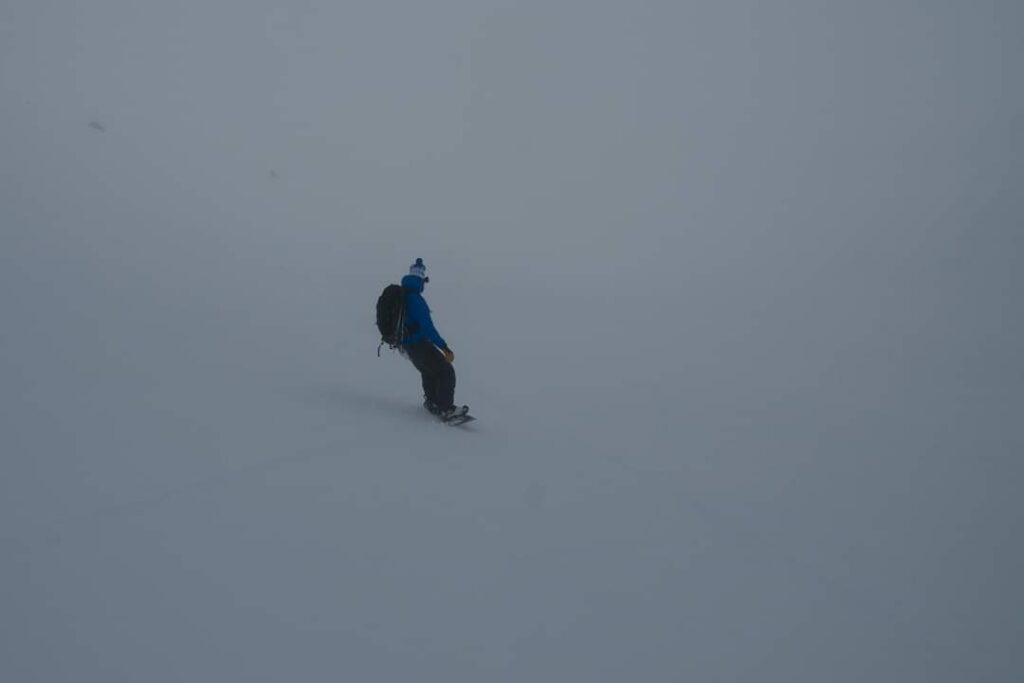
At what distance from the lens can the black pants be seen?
6734mm

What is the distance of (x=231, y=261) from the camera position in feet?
54.5

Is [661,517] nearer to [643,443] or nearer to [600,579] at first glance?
[600,579]

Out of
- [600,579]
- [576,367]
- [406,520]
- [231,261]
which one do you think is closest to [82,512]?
[406,520]

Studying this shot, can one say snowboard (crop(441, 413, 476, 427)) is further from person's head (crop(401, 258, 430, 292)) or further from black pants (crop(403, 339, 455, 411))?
person's head (crop(401, 258, 430, 292))

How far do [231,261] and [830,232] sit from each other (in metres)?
27.7

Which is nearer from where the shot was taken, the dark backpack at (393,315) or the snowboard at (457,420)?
the dark backpack at (393,315)

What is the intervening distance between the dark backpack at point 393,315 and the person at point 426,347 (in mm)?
50

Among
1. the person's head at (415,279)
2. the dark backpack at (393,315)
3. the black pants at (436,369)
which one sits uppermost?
the person's head at (415,279)

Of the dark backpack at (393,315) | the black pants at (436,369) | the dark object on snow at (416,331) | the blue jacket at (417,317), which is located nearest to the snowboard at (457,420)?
the dark object on snow at (416,331)

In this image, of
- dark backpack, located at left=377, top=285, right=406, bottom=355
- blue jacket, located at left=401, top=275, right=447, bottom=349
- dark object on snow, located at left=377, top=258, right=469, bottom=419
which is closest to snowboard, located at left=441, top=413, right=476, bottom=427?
dark object on snow, located at left=377, top=258, right=469, bottom=419

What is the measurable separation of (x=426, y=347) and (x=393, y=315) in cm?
50

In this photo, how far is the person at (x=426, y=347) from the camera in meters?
6.66

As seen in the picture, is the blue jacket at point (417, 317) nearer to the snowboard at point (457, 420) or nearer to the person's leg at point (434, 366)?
the person's leg at point (434, 366)

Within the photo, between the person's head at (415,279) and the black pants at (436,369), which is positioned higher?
the person's head at (415,279)
